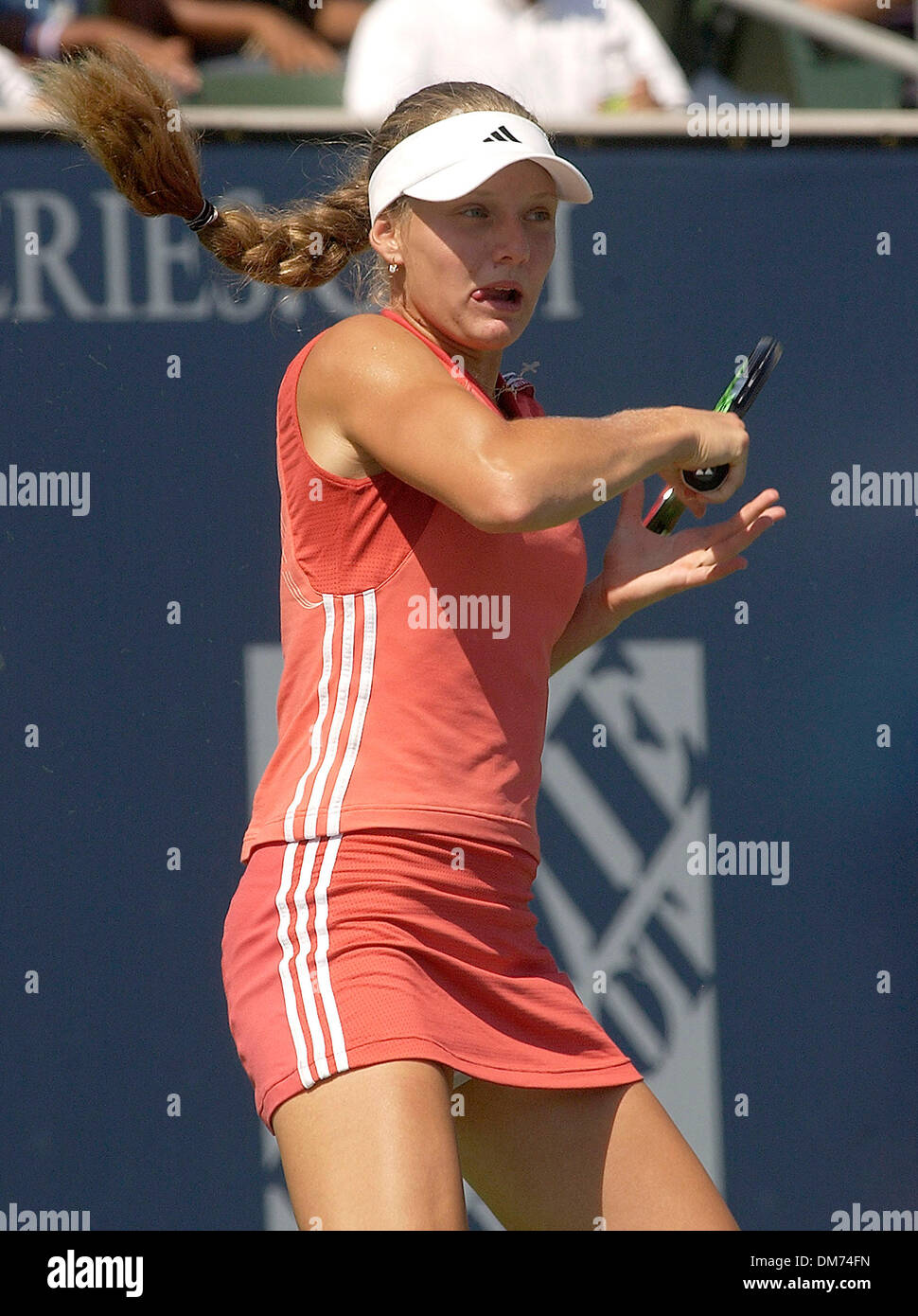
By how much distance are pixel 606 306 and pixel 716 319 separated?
199mm

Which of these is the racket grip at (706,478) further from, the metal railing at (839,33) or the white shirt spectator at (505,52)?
the metal railing at (839,33)

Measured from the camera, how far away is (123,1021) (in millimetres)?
2926

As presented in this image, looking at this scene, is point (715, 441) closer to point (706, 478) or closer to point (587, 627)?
point (706, 478)

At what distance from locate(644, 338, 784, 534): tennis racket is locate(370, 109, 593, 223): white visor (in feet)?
1.00

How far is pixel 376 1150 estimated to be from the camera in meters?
1.69

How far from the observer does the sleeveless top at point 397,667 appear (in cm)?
185

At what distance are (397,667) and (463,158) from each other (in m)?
0.59

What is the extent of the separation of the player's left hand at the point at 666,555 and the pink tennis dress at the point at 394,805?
0.26 meters

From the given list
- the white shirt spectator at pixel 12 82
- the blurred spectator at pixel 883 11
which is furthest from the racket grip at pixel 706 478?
the blurred spectator at pixel 883 11

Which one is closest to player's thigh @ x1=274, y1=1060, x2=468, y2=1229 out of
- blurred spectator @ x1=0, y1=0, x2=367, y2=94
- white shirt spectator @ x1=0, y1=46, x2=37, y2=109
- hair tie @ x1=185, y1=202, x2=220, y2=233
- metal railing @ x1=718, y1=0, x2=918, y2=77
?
hair tie @ x1=185, y1=202, x2=220, y2=233

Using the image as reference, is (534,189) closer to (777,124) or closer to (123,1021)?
(777,124)

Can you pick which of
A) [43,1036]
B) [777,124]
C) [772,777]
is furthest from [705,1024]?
[777,124]

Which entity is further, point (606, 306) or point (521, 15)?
point (521, 15)

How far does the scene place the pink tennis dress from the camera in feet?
5.96
